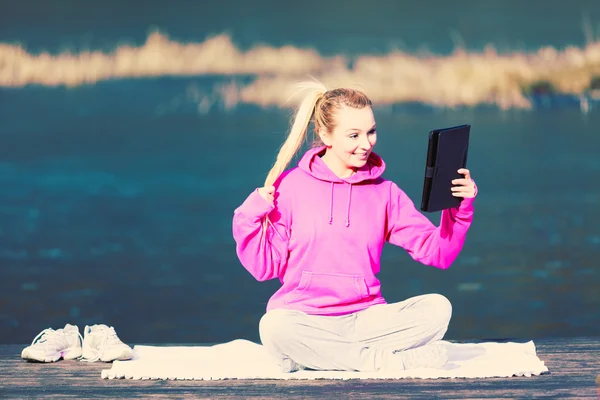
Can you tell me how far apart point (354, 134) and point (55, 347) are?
1309 millimetres

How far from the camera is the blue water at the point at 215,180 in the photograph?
6.70 meters

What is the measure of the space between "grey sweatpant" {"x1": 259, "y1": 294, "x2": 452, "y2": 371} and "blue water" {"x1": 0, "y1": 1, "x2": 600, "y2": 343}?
3.18 m

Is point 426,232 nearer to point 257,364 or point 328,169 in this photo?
point 328,169

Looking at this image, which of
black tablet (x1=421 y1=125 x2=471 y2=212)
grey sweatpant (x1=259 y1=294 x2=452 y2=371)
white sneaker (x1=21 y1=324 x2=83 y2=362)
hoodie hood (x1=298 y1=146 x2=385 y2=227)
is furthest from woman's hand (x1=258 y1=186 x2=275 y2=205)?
white sneaker (x1=21 y1=324 x2=83 y2=362)

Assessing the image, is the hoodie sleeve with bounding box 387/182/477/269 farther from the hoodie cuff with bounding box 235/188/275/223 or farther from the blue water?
the blue water

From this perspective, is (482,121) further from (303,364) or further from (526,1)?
(303,364)

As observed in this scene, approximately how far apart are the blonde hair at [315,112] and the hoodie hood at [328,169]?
53mm

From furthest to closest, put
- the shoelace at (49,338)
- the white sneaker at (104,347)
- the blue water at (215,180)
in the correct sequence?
the blue water at (215,180) < the shoelace at (49,338) < the white sneaker at (104,347)

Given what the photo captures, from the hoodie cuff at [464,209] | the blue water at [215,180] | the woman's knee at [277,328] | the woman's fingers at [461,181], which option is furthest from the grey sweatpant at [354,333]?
the blue water at [215,180]

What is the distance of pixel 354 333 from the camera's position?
3.63 metres

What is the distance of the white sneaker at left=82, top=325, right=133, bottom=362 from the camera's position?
12.3ft

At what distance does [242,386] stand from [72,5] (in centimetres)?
390

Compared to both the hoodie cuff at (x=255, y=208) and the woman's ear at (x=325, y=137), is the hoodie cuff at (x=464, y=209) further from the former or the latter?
the hoodie cuff at (x=255, y=208)

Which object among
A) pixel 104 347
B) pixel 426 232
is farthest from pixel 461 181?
pixel 104 347
